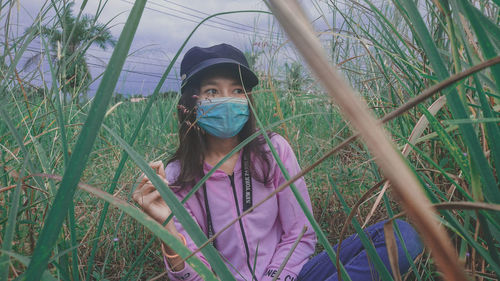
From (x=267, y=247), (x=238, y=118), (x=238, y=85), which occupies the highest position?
(x=238, y=85)

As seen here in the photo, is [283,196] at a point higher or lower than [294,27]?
lower

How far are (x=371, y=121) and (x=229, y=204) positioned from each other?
1.41 meters

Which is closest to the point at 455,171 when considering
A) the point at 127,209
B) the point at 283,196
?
the point at 127,209

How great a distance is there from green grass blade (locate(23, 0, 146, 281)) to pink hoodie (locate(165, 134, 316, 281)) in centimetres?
120

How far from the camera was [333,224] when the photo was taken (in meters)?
1.55

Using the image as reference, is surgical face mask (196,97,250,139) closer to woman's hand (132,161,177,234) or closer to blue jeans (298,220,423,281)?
woman's hand (132,161,177,234)

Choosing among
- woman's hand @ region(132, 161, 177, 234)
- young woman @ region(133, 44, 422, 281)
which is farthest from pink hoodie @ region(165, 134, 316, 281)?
woman's hand @ region(132, 161, 177, 234)

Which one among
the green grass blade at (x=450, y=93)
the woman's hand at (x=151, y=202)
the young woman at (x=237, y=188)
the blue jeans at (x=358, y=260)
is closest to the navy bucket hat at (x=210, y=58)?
the young woman at (x=237, y=188)

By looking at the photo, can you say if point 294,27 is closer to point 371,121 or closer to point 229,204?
point 371,121

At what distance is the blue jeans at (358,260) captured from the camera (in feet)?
3.69

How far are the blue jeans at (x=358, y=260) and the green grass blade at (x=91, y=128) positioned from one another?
3.25 ft

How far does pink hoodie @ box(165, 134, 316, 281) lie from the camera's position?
4.58ft

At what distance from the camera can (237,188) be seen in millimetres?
1502

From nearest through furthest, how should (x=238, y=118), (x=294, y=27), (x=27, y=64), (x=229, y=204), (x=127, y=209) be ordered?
(x=294, y=27) → (x=127, y=209) → (x=27, y=64) → (x=238, y=118) → (x=229, y=204)
